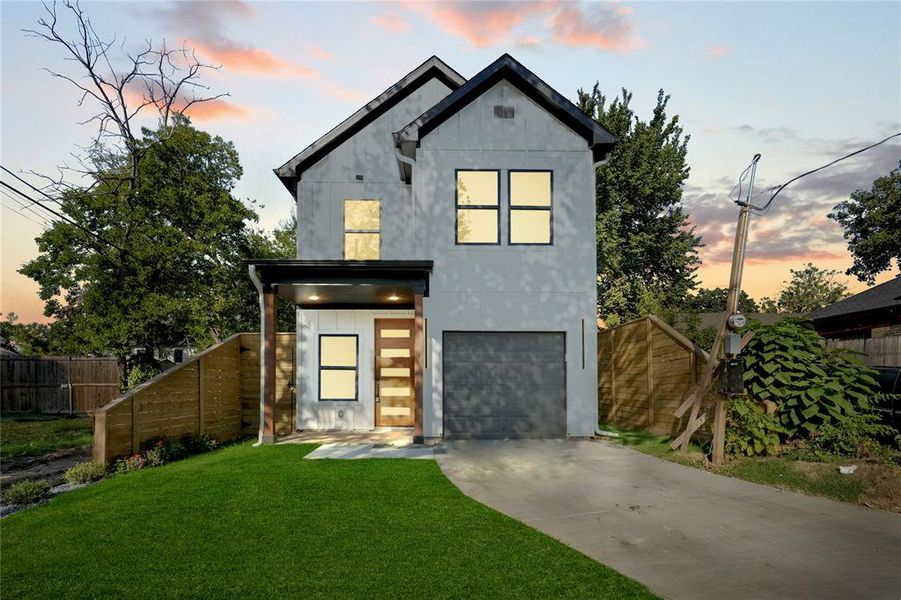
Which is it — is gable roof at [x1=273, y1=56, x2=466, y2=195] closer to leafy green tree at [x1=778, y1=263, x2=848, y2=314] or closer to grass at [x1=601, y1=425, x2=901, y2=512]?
grass at [x1=601, y1=425, x2=901, y2=512]

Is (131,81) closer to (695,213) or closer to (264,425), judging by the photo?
(264,425)

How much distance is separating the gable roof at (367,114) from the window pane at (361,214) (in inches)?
56.7

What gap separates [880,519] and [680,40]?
9.17m

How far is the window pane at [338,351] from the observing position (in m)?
13.7

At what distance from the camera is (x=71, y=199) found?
62.7 ft

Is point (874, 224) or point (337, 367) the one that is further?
point (874, 224)

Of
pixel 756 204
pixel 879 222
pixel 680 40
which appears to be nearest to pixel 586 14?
pixel 680 40

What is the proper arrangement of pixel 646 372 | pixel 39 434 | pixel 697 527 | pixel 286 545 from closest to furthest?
1. pixel 286 545
2. pixel 697 527
3. pixel 646 372
4. pixel 39 434

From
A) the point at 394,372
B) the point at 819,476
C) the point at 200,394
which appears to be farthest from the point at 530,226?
the point at 200,394

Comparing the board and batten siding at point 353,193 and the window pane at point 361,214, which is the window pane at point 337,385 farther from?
the window pane at point 361,214

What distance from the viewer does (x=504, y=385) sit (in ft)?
39.8

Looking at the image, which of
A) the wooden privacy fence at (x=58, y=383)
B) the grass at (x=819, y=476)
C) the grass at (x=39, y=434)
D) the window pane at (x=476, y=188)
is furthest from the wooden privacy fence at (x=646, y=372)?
the wooden privacy fence at (x=58, y=383)

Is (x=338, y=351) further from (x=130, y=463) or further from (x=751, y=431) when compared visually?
(x=751, y=431)

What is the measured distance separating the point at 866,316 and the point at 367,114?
16.9 m
